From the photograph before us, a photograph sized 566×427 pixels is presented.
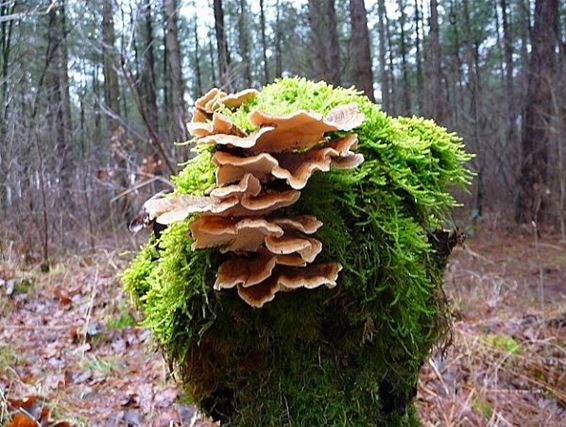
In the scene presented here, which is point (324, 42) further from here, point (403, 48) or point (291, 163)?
point (403, 48)

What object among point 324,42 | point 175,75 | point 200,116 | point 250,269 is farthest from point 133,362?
point 324,42

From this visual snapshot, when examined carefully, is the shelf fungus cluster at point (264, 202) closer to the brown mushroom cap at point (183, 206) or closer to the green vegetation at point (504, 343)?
Result: the brown mushroom cap at point (183, 206)

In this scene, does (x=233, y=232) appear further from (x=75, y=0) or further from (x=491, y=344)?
(x=75, y=0)

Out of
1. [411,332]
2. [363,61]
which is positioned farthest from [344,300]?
[363,61]

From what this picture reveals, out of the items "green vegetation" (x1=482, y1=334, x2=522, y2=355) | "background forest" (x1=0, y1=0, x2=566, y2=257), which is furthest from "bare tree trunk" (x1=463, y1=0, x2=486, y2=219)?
"green vegetation" (x1=482, y1=334, x2=522, y2=355)

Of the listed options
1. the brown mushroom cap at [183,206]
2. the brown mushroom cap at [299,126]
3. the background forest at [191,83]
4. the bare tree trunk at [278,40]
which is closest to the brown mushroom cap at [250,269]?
the brown mushroom cap at [183,206]

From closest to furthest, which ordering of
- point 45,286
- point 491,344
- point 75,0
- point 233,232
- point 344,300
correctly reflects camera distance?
point 233,232
point 344,300
point 491,344
point 45,286
point 75,0
